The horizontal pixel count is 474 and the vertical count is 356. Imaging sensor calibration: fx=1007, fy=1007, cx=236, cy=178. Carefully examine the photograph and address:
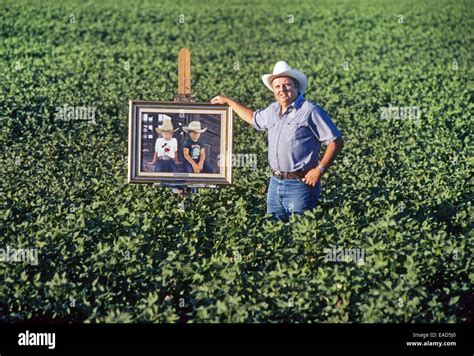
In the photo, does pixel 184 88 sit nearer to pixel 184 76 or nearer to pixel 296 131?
pixel 184 76

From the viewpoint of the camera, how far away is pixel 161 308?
7.77m

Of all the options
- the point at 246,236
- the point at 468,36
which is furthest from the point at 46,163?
the point at 468,36

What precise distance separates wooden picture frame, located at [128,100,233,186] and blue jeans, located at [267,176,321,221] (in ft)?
1.64

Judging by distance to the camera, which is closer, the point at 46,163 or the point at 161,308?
the point at 161,308

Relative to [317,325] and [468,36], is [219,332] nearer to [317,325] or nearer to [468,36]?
[317,325]

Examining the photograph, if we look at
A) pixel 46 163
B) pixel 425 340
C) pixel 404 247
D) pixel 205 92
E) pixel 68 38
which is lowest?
pixel 425 340

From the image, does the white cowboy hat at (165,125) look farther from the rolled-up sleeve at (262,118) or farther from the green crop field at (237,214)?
the rolled-up sleeve at (262,118)

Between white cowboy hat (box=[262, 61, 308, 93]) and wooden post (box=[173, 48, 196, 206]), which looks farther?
wooden post (box=[173, 48, 196, 206])

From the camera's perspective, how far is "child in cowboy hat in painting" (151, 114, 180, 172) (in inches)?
397

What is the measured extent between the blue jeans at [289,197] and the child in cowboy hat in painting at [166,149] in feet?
3.42

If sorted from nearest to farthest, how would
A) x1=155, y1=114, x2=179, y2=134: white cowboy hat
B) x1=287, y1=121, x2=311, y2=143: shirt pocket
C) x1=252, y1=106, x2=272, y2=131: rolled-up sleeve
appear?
Answer: x1=287, y1=121, x2=311, y2=143: shirt pocket, x1=252, y1=106, x2=272, y2=131: rolled-up sleeve, x1=155, y1=114, x2=179, y2=134: white cowboy hat

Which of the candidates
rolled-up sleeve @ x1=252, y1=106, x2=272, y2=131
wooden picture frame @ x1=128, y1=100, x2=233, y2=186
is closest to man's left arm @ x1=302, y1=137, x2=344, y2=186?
rolled-up sleeve @ x1=252, y1=106, x2=272, y2=131

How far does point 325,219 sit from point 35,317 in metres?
2.89

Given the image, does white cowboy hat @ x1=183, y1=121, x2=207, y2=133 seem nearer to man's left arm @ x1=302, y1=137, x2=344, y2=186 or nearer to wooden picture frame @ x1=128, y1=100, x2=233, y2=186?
wooden picture frame @ x1=128, y1=100, x2=233, y2=186
